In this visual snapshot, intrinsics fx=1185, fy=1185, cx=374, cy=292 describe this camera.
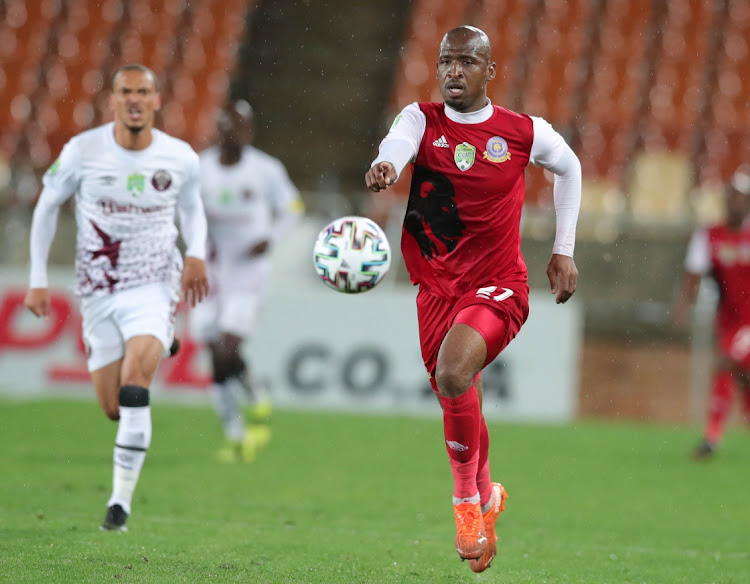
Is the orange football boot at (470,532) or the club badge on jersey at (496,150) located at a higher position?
the club badge on jersey at (496,150)

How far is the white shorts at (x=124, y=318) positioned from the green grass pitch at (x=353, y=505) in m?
0.88

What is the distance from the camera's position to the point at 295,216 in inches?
390

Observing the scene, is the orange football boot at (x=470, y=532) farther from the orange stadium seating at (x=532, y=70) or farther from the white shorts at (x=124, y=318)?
the orange stadium seating at (x=532, y=70)

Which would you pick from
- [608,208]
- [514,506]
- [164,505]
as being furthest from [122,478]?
[608,208]

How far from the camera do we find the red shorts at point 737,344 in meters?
10.5

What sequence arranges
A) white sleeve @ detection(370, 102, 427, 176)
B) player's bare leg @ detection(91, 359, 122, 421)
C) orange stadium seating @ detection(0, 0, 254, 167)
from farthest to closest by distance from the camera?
1. orange stadium seating @ detection(0, 0, 254, 167)
2. player's bare leg @ detection(91, 359, 122, 421)
3. white sleeve @ detection(370, 102, 427, 176)

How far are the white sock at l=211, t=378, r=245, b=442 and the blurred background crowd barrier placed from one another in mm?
3332

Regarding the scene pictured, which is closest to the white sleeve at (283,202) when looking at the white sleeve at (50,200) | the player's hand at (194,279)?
the player's hand at (194,279)

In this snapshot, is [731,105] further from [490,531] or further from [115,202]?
[490,531]

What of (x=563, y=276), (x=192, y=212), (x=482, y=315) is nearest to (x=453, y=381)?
(x=482, y=315)

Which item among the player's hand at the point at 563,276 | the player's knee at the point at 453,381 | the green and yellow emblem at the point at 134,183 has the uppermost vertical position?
the green and yellow emblem at the point at 134,183

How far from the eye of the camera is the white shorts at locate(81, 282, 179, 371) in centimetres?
604

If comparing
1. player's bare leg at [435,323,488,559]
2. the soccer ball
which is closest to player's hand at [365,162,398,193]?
the soccer ball

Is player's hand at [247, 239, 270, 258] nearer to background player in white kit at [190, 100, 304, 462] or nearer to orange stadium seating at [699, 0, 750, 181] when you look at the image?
background player in white kit at [190, 100, 304, 462]
